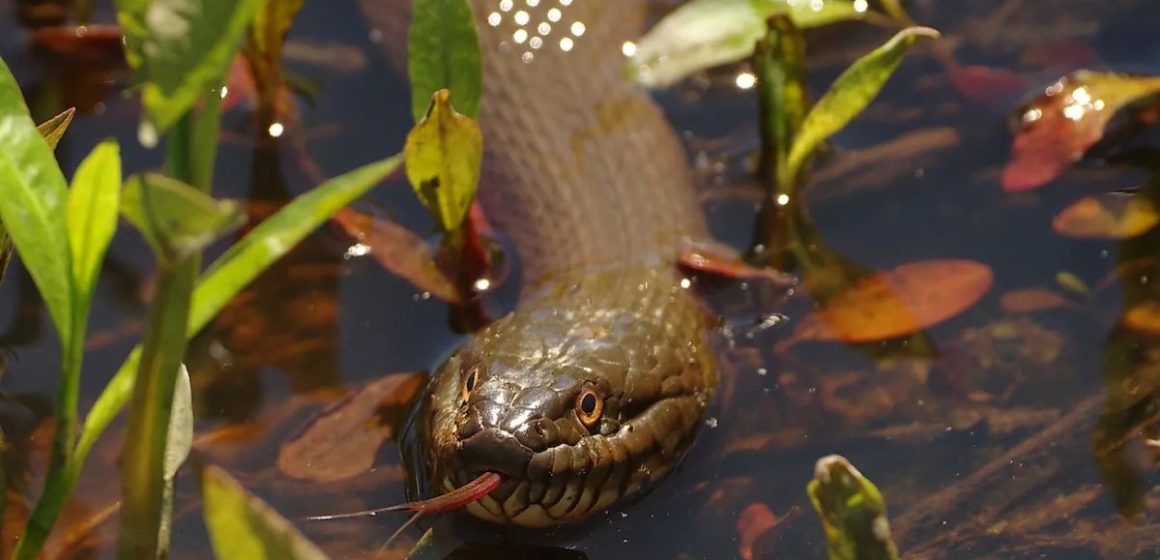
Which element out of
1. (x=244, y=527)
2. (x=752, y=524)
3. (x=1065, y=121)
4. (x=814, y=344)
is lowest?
(x=752, y=524)

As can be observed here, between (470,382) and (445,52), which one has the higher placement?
→ (445,52)

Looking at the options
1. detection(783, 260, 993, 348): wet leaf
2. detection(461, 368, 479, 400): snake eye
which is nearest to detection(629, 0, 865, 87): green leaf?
detection(783, 260, 993, 348): wet leaf

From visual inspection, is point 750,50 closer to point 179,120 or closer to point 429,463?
point 429,463

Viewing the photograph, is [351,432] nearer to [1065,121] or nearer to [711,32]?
[711,32]

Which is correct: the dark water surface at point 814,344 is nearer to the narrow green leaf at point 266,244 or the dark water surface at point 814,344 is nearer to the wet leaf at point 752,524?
the wet leaf at point 752,524

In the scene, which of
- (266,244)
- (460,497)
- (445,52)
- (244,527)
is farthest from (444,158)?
(244,527)

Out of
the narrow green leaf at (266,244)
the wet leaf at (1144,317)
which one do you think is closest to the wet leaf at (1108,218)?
the wet leaf at (1144,317)
